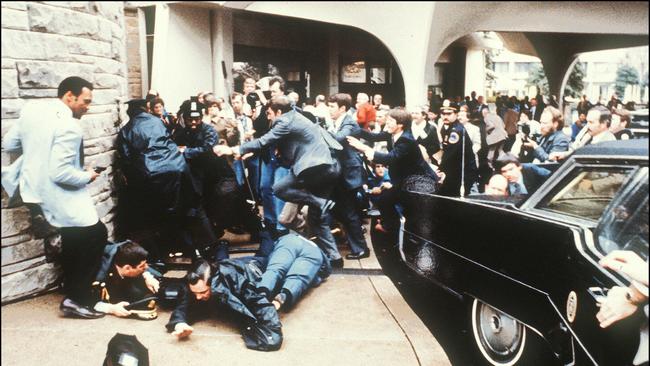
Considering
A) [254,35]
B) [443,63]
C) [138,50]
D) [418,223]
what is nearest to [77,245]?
[138,50]

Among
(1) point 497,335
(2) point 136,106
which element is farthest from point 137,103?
(1) point 497,335

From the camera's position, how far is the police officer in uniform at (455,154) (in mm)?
2389

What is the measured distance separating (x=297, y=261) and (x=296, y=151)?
73 cm

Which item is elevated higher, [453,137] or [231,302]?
[453,137]

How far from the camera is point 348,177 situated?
287 cm

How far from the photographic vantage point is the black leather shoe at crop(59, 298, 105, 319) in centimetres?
255

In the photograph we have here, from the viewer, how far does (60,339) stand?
261 centimetres

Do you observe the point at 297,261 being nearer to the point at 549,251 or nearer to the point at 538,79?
the point at 549,251

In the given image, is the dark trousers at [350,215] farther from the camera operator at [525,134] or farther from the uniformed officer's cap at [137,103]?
the uniformed officer's cap at [137,103]

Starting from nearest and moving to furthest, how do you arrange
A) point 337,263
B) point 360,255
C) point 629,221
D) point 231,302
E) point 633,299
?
point 633,299 → point 629,221 → point 231,302 → point 337,263 → point 360,255

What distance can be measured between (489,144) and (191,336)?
1.62 meters

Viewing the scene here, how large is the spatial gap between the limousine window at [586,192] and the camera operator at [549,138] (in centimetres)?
11

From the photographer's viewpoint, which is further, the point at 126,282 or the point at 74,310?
the point at 126,282

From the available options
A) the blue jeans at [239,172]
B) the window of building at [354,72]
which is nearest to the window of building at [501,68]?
the window of building at [354,72]
